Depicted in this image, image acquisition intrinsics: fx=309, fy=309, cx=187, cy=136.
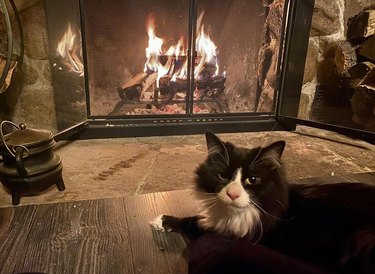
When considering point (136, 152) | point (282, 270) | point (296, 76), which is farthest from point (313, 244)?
point (296, 76)

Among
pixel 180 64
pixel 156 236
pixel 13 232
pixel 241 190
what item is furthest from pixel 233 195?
pixel 180 64

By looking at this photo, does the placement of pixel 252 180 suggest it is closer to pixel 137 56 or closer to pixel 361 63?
pixel 137 56

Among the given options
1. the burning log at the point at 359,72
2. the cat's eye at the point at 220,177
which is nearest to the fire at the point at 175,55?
the burning log at the point at 359,72

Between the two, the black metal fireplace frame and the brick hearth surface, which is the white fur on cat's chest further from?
the black metal fireplace frame

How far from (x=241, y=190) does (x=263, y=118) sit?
1.65 meters

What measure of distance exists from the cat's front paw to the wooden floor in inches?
0.7

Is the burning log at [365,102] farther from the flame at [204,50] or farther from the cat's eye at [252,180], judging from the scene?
the cat's eye at [252,180]

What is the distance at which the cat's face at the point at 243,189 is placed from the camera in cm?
68

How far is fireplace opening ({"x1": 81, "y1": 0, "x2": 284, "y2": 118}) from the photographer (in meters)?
1.96

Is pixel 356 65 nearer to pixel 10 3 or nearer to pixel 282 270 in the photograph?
pixel 282 270

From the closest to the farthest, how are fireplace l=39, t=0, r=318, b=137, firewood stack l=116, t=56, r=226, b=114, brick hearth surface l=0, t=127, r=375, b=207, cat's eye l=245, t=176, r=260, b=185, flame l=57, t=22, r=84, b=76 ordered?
1. cat's eye l=245, t=176, r=260, b=185
2. brick hearth surface l=0, t=127, r=375, b=207
3. flame l=57, t=22, r=84, b=76
4. fireplace l=39, t=0, r=318, b=137
5. firewood stack l=116, t=56, r=226, b=114

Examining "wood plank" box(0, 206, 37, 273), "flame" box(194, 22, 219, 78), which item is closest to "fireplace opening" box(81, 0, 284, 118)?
"flame" box(194, 22, 219, 78)

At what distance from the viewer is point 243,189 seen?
2.23 feet

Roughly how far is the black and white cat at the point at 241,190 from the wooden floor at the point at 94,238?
16cm
